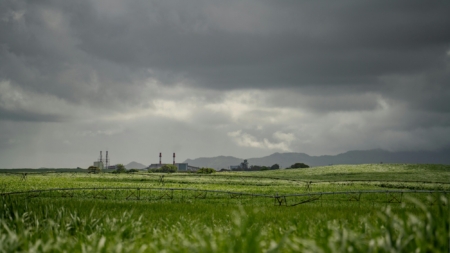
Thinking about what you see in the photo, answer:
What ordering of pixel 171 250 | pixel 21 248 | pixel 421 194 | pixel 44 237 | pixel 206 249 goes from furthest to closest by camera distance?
pixel 421 194
pixel 44 237
pixel 21 248
pixel 171 250
pixel 206 249

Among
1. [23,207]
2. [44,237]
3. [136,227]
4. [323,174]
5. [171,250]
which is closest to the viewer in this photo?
[171,250]

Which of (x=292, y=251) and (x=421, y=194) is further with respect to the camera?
(x=421, y=194)

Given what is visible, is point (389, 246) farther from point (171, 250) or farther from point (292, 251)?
point (171, 250)

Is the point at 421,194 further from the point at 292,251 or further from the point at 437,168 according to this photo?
the point at 437,168

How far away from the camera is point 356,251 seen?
404 centimetres

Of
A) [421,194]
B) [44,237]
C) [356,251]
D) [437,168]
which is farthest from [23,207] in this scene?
[437,168]

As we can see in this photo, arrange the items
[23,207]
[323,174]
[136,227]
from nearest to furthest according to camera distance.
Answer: [136,227] → [23,207] → [323,174]

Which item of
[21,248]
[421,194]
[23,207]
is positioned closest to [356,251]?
[21,248]

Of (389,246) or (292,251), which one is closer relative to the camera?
(389,246)

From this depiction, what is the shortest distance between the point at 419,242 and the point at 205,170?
12890 cm

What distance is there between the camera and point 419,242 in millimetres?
4047

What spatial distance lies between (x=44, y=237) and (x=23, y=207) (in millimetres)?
4147

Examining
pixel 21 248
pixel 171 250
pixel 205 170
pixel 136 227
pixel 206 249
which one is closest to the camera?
pixel 206 249

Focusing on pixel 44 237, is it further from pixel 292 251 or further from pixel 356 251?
pixel 356 251
